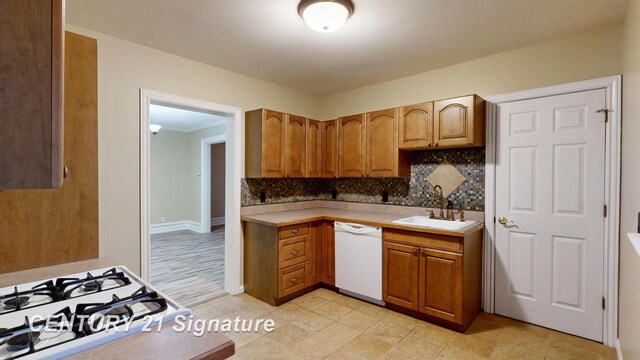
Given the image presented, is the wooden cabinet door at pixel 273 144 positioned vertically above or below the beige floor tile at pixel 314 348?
above

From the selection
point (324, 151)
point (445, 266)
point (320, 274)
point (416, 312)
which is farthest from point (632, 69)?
point (320, 274)

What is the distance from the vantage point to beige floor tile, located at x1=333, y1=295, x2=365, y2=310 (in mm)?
3047

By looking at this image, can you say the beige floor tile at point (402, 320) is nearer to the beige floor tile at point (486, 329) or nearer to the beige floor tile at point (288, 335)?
the beige floor tile at point (486, 329)

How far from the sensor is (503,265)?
281 cm

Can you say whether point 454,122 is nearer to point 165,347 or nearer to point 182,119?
point 165,347

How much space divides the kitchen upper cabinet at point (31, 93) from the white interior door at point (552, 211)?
3.14m

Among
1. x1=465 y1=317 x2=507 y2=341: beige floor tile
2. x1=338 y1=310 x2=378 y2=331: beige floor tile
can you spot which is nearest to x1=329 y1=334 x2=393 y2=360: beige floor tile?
x1=338 y1=310 x2=378 y2=331: beige floor tile

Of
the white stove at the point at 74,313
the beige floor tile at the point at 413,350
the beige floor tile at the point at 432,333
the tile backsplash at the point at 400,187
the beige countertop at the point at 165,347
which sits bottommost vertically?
the beige floor tile at the point at 413,350

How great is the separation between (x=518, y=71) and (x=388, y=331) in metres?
2.59

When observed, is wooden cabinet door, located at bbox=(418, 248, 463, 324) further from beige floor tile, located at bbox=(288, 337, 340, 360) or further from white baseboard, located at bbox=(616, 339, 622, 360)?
white baseboard, located at bbox=(616, 339, 622, 360)

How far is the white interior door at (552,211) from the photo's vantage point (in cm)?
238

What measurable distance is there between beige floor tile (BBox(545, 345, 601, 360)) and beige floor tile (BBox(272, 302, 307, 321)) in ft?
6.56

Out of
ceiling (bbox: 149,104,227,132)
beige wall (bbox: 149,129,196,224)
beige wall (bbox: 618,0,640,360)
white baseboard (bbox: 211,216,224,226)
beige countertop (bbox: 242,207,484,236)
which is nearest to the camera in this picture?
beige wall (bbox: 618,0,640,360)

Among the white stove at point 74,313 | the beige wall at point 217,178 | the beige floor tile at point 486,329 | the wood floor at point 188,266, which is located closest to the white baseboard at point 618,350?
the beige floor tile at point 486,329
